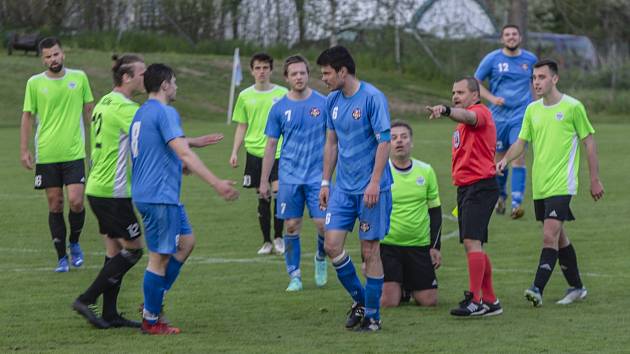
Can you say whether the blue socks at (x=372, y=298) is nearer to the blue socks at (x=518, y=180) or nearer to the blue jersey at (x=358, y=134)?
the blue jersey at (x=358, y=134)

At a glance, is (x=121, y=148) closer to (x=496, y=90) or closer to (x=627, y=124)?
(x=496, y=90)

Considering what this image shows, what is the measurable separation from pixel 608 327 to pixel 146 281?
10.9 ft

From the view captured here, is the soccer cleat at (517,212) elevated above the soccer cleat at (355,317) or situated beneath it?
situated beneath

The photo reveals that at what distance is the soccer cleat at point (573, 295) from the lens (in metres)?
10.5

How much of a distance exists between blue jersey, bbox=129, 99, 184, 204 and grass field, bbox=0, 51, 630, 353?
1000 millimetres

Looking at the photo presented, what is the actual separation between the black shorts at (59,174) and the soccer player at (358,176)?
3694mm

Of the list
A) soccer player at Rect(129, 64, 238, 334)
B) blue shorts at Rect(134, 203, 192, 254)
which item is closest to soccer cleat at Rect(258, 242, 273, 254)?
soccer player at Rect(129, 64, 238, 334)

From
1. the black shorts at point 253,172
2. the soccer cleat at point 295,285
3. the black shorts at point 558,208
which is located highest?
the black shorts at point 558,208

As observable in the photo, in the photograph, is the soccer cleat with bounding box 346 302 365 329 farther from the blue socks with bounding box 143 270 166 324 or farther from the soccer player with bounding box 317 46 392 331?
the blue socks with bounding box 143 270 166 324

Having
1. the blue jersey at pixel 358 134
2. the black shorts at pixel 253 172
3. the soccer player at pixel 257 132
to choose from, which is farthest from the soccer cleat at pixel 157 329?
the black shorts at pixel 253 172

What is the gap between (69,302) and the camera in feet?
34.7

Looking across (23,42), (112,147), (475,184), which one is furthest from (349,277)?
(23,42)

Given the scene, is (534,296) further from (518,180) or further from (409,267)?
(518,180)

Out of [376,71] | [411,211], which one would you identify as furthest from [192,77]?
[411,211]
